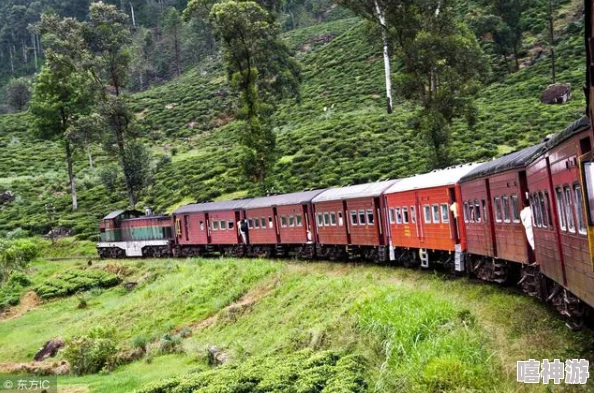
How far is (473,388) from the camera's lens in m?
10.0

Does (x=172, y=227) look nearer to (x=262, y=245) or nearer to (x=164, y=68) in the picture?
(x=262, y=245)

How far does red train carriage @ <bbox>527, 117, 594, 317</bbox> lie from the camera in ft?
33.4

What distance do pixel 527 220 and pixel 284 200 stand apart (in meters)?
21.9

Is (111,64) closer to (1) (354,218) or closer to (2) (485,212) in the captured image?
(1) (354,218)

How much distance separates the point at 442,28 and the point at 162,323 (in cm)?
2047

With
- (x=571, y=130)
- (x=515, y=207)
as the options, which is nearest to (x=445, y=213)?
(x=515, y=207)

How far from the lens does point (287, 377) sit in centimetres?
1296

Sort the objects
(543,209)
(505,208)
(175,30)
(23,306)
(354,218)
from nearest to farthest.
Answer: (543,209) < (505,208) < (354,218) < (23,306) < (175,30)

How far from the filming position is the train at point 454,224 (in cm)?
1112

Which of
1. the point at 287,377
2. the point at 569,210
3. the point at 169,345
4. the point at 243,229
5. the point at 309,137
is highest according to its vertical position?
the point at 309,137

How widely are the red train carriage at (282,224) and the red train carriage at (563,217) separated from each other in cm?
1992

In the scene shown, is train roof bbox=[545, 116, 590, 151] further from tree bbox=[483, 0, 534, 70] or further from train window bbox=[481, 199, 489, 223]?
tree bbox=[483, 0, 534, 70]

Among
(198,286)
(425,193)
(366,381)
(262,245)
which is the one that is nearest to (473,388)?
(366,381)

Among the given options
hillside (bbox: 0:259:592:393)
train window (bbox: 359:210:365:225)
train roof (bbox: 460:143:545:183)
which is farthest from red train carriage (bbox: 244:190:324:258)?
train roof (bbox: 460:143:545:183)
